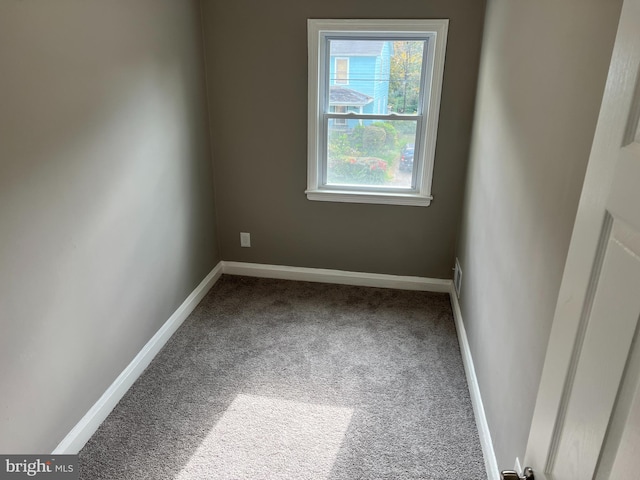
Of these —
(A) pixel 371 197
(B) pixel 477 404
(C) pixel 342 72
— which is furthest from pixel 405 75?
(B) pixel 477 404

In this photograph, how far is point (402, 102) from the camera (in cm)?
293

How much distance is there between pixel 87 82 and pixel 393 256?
7.13 ft

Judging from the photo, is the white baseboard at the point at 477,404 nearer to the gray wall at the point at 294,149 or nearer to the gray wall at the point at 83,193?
the gray wall at the point at 294,149

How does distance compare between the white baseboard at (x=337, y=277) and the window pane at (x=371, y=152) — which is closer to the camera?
the window pane at (x=371, y=152)

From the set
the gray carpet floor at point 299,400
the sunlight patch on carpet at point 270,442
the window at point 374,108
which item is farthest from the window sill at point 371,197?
the sunlight patch on carpet at point 270,442

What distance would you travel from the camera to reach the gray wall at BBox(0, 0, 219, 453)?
5.10ft

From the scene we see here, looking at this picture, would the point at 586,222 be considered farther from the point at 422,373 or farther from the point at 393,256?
the point at 393,256

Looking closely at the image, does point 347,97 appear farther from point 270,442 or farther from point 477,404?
point 270,442

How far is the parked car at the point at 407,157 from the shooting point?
3.03 m

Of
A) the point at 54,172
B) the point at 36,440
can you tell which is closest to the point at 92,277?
the point at 54,172

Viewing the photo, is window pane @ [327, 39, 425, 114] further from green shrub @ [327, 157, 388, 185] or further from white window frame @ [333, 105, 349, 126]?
green shrub @ [327, 157, 388, 185]

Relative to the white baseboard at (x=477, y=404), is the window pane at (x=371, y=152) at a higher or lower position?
higher

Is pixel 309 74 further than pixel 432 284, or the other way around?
pixel 432 284

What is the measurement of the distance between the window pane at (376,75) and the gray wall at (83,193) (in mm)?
916
